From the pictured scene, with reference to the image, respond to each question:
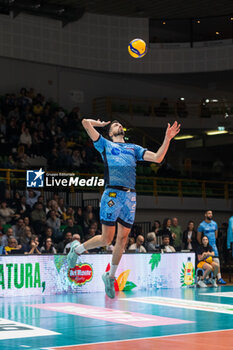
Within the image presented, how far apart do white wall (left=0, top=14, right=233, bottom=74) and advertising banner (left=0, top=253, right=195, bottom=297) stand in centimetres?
1539

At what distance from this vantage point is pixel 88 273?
16203mm

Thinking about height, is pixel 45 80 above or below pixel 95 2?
below

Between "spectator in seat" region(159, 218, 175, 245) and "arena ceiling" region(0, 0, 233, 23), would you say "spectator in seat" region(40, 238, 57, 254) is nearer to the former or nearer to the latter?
"spectator in seat" region(159, 218, 175, 245)

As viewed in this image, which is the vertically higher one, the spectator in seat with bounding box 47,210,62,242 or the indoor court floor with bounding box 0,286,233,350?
the spectator in seat with bounding box 47,210,62,242

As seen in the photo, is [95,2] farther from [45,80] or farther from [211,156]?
[211,156]

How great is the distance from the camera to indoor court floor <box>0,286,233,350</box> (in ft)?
28.0

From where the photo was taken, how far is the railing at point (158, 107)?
31281 mm

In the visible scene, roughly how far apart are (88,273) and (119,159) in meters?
8.89

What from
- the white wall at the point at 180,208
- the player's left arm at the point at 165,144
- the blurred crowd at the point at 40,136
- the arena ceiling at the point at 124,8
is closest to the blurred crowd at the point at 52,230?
the blurred crowd at the point at 40,136

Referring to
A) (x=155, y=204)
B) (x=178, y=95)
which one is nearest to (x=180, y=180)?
(x=155, y=204)

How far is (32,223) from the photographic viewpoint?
19250mm

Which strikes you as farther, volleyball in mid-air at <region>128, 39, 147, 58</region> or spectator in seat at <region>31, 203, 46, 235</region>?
spectator in seat at <region>31, 203, 46, 235</region>

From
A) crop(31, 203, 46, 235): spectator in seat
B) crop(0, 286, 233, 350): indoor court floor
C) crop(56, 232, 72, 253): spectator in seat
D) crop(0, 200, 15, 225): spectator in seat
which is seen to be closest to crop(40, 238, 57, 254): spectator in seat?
crop(56, 232, 72, 253): spectator in seat

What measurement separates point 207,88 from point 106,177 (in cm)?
2783
